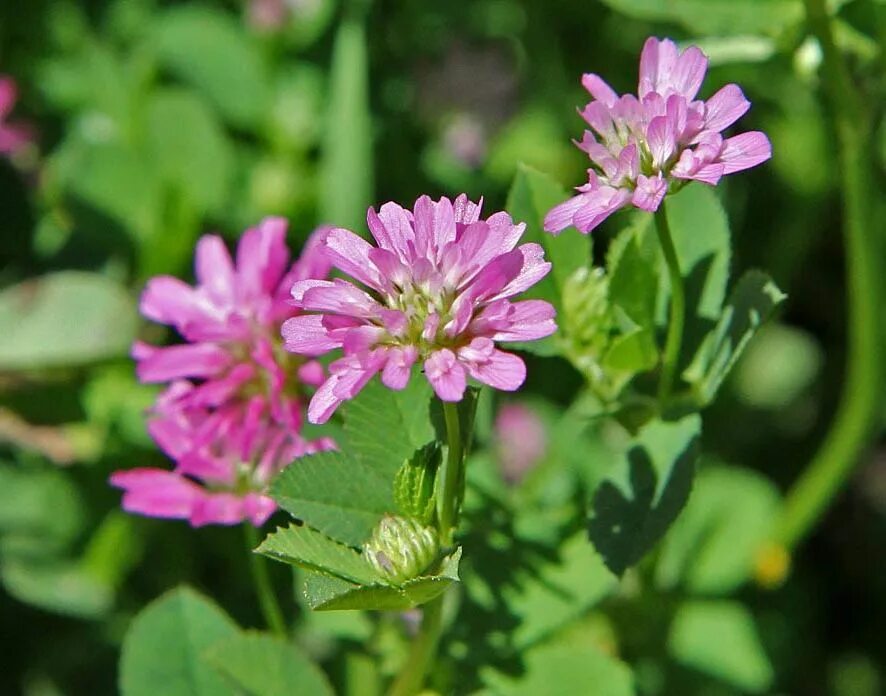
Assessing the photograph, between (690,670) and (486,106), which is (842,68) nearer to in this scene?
(690,670)

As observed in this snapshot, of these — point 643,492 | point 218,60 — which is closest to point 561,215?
point 643,492

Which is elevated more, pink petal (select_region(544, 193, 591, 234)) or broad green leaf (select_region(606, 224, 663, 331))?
pink petal (select_region(544, 193, 591, 234))

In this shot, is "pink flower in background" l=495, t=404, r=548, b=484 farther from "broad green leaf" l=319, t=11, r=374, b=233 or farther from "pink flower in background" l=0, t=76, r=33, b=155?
"pink flower in background" l=0, t=76, r=33, b=155

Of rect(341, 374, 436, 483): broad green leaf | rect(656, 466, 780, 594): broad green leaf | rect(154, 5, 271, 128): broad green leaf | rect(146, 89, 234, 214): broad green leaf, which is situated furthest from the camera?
rect(154, 5, 271, 128): broad green leaf

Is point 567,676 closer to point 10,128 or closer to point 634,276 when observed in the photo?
point 634,276

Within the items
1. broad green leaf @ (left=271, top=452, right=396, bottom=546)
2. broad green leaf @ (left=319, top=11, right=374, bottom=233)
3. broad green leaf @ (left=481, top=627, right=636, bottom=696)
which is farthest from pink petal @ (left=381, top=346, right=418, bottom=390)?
broad green leaf @ (left=319, top=11, right=374, bottom=233)

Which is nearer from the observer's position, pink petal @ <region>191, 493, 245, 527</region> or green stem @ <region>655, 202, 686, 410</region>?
green stem @ <region>655, 202, 686, 410</region>

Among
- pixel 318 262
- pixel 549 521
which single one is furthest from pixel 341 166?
pixel 549 521

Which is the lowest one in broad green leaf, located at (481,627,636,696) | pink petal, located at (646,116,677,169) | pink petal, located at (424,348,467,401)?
broad green leaf, located at (481,627,636,696)
